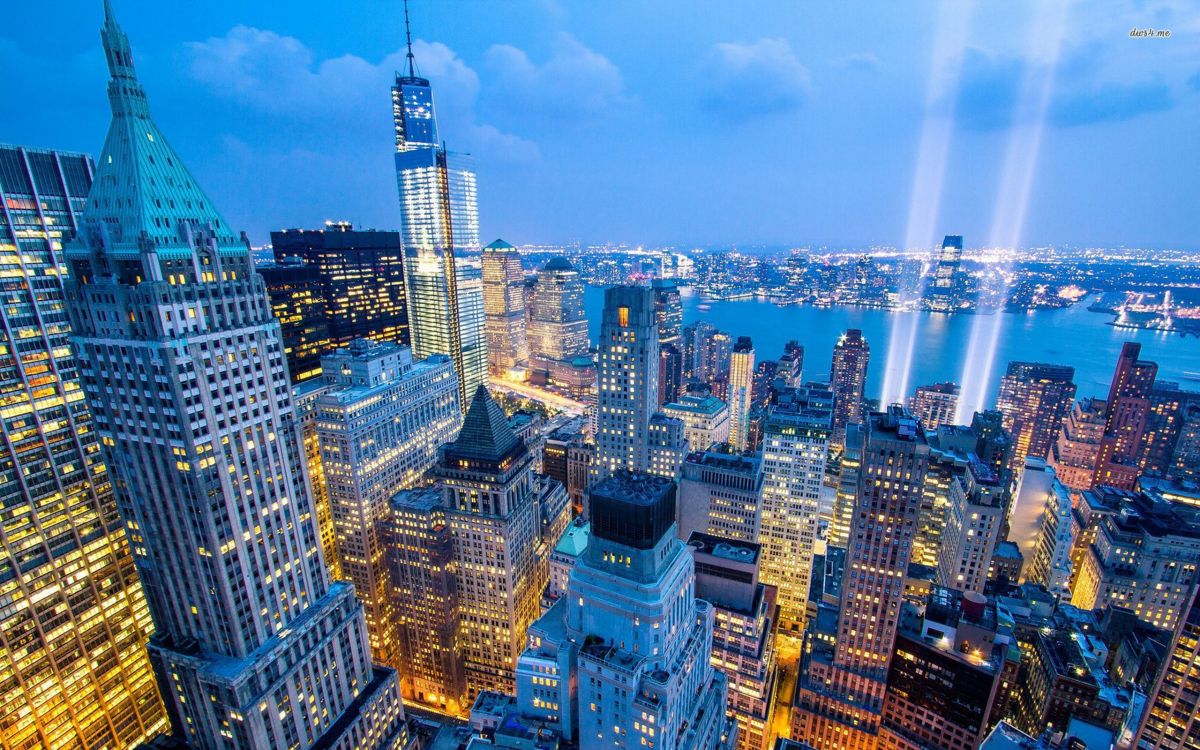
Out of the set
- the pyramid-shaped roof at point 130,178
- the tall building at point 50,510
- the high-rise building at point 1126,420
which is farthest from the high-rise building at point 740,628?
the high-rise building at point 1126,420

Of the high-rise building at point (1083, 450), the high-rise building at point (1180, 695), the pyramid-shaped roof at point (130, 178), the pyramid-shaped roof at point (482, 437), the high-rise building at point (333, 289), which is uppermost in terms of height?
the pyramid-shaped roof at point (130, 178)

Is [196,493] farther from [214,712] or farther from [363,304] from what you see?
[363,304]

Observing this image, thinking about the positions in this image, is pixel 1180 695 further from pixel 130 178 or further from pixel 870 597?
pixel 130 178

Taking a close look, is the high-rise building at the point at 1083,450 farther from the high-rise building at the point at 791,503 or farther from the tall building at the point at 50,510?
the tall building at the point at 50,510

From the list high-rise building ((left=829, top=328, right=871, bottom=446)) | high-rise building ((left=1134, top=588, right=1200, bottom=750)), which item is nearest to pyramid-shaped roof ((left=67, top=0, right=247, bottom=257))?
high-rise building ((left=1134, top=588, right=1200, bottom=750))

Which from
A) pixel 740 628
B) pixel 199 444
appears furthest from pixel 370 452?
pixel 740 628

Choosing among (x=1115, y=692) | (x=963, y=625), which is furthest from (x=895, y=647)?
(x=1115, y=692)
